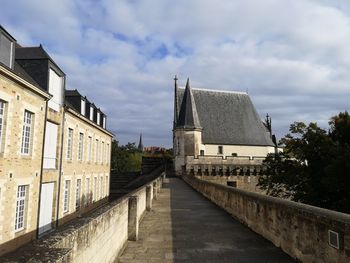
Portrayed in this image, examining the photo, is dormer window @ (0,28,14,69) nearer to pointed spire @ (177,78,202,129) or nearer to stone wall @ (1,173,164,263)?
stone wall @ (1,173,164,263)

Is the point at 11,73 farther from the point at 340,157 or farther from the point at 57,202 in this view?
the point at 340,157

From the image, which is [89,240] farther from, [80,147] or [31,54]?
[80,147]

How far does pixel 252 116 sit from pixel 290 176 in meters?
25.0

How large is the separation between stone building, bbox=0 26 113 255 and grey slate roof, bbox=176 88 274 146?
2333 centimetres

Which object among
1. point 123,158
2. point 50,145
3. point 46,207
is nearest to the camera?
point 46,207

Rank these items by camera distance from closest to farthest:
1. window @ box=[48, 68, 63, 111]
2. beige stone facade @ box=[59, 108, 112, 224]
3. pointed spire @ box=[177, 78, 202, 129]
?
1. window @ box=[48, 68, 63, 111]
2. beige stone facade @ box=[59, 108, 112, 224]
3. pointed spire @ box=[177, 78, 202, 129]

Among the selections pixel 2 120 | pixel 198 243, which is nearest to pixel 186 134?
pixel 2 120

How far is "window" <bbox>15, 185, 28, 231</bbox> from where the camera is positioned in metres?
12.2

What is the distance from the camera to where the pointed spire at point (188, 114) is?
41188 millimetres

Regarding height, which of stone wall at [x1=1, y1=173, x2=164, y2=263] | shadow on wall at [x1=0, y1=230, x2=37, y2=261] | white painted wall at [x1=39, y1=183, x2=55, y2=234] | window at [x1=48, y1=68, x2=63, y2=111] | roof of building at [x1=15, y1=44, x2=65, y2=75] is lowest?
shadow on wall at [x1=0, y1=230, x2=37, y2=261]

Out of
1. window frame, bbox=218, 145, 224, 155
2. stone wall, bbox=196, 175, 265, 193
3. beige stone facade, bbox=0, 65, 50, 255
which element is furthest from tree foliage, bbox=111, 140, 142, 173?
beige stone facade, bbox=0, 65, 50, 255

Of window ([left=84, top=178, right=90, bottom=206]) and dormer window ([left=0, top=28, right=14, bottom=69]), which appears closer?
dormer window ([left=0, top=28, right=14, bottom=69])

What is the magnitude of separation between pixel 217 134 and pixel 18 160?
33.8 m

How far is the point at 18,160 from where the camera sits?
12039 mm
